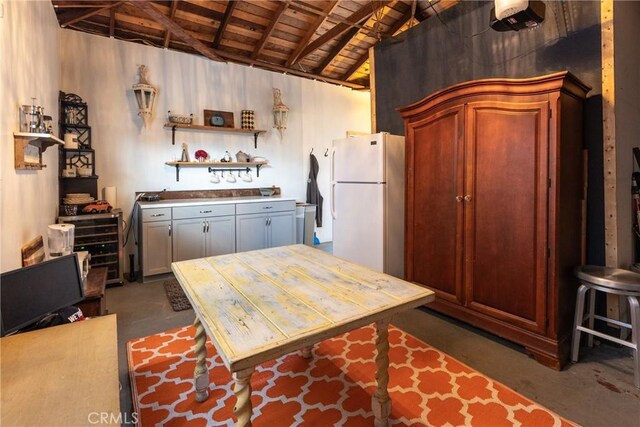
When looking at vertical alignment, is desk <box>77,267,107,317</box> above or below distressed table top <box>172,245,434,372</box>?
below

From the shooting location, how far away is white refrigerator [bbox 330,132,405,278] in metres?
3.30

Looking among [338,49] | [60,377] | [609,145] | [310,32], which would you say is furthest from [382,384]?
[338,49]

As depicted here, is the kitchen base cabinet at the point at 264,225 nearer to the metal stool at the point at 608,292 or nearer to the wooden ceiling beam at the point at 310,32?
the wooden ceiling beam at the point at 310,32

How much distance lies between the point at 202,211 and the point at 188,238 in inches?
15.1

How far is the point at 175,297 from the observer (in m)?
3.43

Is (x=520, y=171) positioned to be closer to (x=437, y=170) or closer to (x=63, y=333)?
(x=437, y=170)

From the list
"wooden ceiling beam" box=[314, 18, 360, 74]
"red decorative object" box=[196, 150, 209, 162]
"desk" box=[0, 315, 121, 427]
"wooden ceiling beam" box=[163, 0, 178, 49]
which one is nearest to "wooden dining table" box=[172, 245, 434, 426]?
"desk" box=[0, 315, 121, 427]

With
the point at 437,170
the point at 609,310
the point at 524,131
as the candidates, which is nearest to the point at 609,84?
the point at 524,131

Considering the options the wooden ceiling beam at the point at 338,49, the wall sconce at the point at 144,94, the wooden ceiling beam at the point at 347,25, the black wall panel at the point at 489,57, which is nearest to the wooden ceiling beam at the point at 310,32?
the wooden ceiling beam at the point at 347,25

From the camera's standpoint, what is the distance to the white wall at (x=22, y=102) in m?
1.72

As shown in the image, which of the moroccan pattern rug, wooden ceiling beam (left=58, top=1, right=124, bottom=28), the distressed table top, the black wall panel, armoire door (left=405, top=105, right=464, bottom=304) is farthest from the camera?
wooden ceiling beam (left=58, top=1, right=124, bottom=28)

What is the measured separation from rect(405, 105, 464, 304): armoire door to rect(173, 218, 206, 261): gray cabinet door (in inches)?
103

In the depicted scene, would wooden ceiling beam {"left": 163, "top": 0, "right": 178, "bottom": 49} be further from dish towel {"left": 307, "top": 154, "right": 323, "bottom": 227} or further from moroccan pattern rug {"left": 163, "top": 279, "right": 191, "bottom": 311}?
moroccan pattern rug {"left": 163, "top": 279, "right": 191, "bottom": 311}

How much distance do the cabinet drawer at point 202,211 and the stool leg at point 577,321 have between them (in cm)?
375
